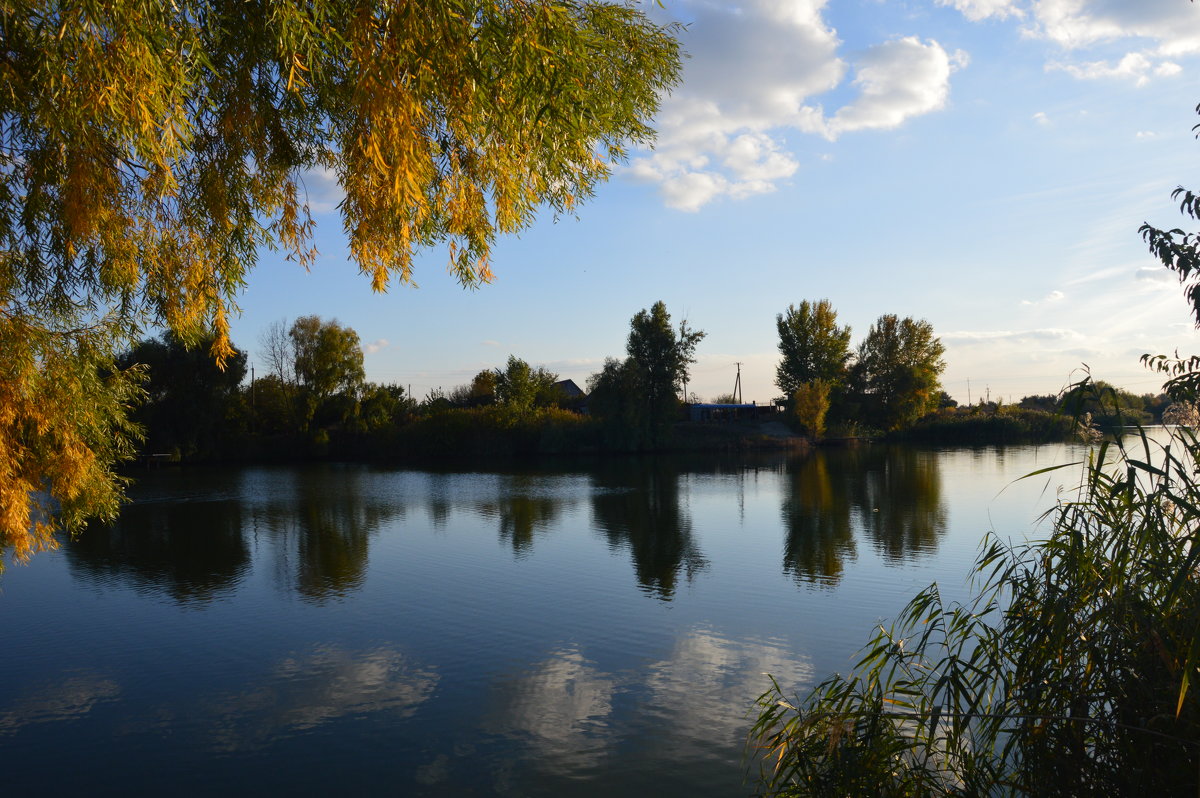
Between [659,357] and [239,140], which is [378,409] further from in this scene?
[239,140]

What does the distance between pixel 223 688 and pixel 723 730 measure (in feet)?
18.0

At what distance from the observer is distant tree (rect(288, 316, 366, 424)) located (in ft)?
173

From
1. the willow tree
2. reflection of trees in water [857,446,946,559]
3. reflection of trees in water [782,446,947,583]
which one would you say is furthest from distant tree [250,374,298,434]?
the willow tree

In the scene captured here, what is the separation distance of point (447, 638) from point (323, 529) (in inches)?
462

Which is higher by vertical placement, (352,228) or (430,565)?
(352,228)

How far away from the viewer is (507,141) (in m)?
4.15

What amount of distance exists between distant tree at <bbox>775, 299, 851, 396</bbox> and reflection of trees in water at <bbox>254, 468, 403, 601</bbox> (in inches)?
1616

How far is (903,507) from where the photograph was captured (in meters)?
21.4

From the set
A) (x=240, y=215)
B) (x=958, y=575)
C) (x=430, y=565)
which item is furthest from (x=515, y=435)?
(x=240, y=215)

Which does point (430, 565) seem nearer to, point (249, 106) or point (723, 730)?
point (723, 730)

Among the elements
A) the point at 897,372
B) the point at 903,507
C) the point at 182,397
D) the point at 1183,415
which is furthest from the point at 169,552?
the point at 897,372

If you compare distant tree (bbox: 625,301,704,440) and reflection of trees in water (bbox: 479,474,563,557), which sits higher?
distant tree (bbox: 625,301,704,440)

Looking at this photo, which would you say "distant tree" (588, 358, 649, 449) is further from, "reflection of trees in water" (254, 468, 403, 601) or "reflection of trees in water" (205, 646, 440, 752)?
"reflection of trees in water" (205, 646, 440, 752)

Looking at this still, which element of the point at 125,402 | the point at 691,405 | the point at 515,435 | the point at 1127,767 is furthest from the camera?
the point at 691,405
